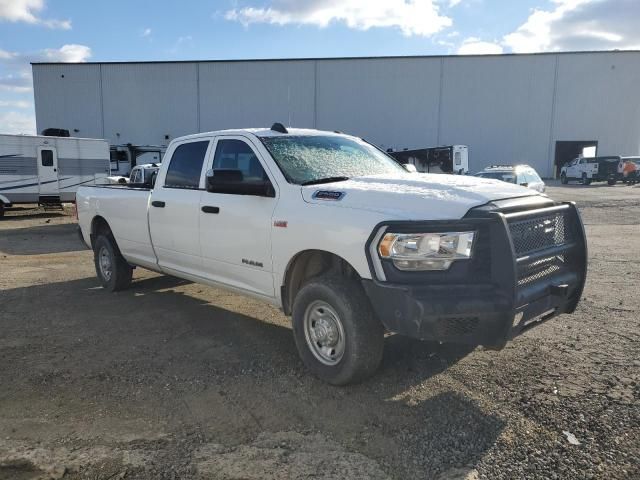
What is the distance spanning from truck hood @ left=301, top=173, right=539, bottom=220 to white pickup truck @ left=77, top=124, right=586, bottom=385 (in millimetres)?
11

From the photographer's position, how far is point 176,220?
17.9ft

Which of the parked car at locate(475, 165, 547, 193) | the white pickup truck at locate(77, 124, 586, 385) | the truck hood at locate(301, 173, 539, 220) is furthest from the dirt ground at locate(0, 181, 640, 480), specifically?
the parked car at locate(475, 165, 547, 193)

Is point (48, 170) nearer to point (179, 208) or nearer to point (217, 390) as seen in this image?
point (179, 208)

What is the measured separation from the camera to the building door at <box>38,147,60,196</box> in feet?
59.0

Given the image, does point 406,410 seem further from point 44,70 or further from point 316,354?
point 44,70

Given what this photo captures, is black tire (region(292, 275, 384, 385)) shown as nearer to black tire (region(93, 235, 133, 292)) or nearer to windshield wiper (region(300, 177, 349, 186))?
windshield wiper (region(300, 177, 349, 186))

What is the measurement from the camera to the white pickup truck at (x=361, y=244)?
3.33 metres

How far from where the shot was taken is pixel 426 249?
338cm

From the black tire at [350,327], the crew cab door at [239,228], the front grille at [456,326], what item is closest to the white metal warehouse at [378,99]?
the crew cab door at [239,228]

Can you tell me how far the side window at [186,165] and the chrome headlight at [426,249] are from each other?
2640 mm

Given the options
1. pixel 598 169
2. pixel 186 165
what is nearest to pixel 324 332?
pixel 186 165

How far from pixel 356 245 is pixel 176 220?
263 centimetres

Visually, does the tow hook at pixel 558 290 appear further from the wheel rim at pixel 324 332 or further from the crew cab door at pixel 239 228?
the crew cab door at pixel 239 228

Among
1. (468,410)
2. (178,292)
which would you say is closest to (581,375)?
(468,410)
